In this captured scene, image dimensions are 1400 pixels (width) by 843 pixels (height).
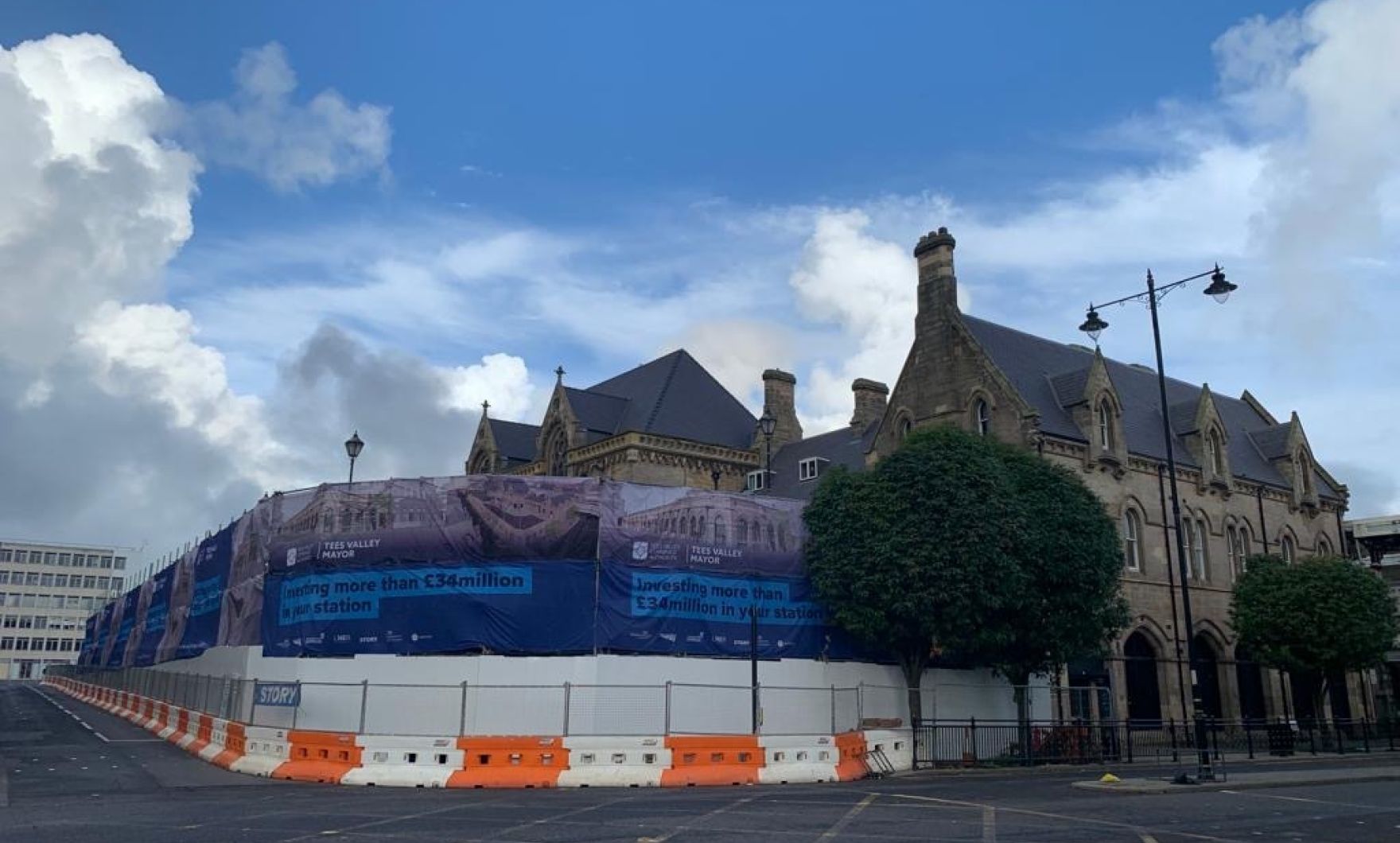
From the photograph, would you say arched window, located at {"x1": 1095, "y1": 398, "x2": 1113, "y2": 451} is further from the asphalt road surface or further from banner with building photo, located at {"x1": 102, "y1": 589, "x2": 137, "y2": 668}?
banner with building photo, located at {"x1": 102, "y1": 589, "x2": 137, "y2": 668}

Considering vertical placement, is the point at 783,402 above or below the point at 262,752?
above

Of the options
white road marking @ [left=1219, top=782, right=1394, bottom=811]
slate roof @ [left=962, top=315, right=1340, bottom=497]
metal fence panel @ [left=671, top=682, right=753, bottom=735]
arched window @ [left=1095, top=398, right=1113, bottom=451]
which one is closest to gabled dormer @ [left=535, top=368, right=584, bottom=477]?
slate roof @ [left=962, top=315, right=1340, bottom=497]

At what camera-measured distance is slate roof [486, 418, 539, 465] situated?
63281mm

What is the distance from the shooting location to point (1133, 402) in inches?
1898

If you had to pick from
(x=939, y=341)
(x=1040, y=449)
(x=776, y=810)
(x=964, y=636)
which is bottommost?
(x=776, y=810)

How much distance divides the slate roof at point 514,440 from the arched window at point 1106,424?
3266 centimetres

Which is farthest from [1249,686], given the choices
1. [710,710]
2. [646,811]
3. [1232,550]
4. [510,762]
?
[646,811]

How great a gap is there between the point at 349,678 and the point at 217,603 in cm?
1127

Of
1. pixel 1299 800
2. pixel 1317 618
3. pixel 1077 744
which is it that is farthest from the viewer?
pixel 1317 618

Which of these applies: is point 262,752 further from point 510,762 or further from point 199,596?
point 199,596

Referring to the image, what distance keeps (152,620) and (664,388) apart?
2708 cm

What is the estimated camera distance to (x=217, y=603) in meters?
34.5

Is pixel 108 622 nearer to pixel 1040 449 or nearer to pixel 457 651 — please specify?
pixel 457 651

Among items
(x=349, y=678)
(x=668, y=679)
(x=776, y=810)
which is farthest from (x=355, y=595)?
(x=776, y=810)
